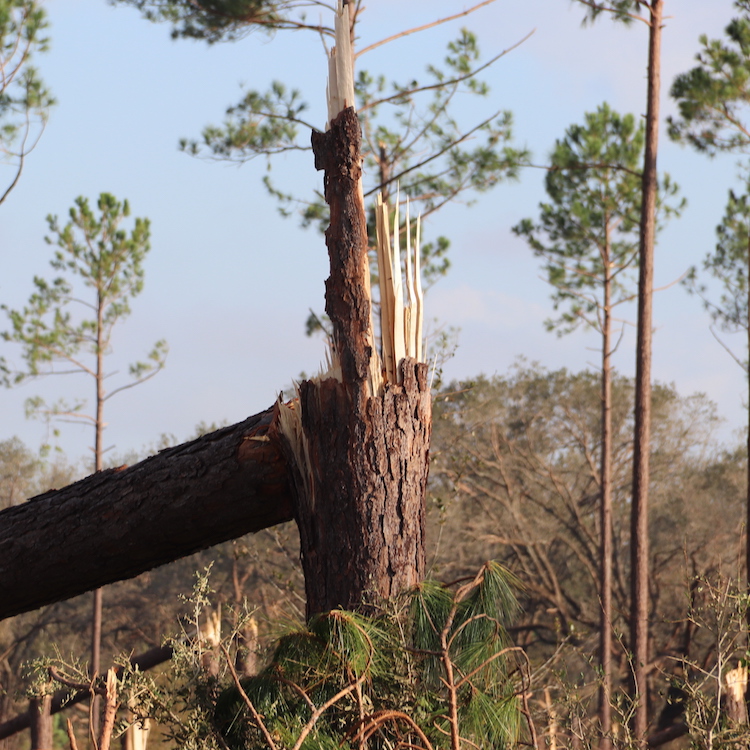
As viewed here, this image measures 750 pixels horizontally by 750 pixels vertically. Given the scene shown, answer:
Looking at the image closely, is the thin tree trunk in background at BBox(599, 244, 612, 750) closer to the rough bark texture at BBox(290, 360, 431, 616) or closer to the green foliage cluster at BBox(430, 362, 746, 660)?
the green foliage cluster at BBox(430, 362, 746, 660)

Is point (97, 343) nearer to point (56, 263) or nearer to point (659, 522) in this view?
point (56, 263)

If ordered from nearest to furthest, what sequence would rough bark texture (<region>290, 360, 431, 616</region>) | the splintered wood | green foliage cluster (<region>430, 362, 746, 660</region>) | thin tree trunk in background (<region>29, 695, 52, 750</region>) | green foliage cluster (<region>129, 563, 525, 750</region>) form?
green foliage cluster (<region>129, 563, 525, 750</region>) → rough bark texture (<region>290, 360, 431, 616</region>) → the splintered wood → thin tree trunk in background (<region>29, 695, 52, 750</region>) → green foliage cluster (<region>430, 362, 746, 660</region>)

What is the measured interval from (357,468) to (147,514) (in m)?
1.10

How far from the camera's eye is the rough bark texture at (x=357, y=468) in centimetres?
417

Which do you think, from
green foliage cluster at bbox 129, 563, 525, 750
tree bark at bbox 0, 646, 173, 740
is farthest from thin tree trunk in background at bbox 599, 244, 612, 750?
green foliage cluster at bbox 129, 563, 525, 750

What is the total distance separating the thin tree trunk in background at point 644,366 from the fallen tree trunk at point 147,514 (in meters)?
6.70

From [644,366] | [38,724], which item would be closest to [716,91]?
[644,366]

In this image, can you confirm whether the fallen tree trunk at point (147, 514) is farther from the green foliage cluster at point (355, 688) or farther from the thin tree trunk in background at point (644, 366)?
the thin tree trunk in background at point (644, 366)

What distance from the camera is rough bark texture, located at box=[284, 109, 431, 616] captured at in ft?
13.7

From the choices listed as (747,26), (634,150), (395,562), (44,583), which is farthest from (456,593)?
(634,150)

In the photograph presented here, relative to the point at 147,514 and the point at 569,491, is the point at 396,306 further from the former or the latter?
the point at 569,491

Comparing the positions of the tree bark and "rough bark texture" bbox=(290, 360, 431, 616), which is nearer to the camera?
"rough bark texture" bbox=(290, 360, 431, 616)

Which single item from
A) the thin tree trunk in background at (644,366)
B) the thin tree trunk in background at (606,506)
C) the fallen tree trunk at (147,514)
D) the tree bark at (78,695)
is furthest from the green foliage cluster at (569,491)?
the fallen tree trunk at (147,514)

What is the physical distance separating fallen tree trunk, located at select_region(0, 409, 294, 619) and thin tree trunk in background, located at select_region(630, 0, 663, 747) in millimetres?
6696
